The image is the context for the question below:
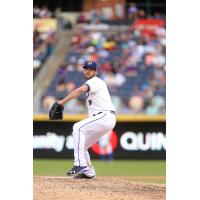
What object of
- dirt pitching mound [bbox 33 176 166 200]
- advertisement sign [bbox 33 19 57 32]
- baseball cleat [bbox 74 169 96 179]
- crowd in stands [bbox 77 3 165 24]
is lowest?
dirt pitching mound [bbox 33 176 166 200]

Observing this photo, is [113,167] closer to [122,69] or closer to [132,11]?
[122,69]

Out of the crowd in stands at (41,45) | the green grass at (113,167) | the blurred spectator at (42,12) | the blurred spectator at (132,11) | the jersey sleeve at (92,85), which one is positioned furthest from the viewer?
the blurred spectator at (42,12)

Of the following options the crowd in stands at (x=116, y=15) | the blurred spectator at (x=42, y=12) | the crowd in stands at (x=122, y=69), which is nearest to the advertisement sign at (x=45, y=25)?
the blurred spectator at (x=42, y=12)

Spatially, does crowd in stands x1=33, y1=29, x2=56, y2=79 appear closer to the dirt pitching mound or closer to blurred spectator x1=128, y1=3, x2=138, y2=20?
blurred spectator x1=128, y1=3, x2=138, y2=20

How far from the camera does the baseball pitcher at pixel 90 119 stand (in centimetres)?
866

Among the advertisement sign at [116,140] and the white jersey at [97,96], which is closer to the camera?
the white jersey at [97,96]

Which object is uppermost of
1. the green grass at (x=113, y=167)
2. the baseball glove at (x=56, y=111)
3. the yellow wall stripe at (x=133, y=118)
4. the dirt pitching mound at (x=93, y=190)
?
the baseball glove at (x=56, y=111)

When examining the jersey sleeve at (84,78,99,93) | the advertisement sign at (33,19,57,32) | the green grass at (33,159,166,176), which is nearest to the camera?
the jersey sleeve at (84,78,99,93)

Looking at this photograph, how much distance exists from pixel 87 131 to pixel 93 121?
161mm

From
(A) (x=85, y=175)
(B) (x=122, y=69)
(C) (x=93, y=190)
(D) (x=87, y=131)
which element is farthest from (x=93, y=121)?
(B) (x=122, y=69)

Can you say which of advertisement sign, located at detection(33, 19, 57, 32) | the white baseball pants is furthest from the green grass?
advertisement sign, located at detection(33, 19, 57, 32)

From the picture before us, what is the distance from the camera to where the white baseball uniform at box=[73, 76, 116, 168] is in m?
8.66

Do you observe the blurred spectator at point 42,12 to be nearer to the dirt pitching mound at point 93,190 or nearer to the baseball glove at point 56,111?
the dirt pitching mound at point 93,190
